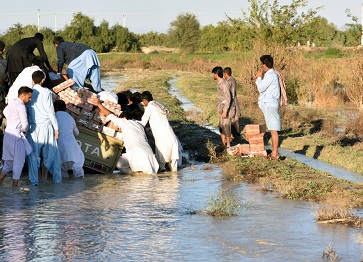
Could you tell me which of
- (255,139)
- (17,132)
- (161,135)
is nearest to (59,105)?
(17,132)

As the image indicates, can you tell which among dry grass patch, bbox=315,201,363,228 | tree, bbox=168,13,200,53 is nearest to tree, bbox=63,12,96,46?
tree, bbox=168,13,200,53

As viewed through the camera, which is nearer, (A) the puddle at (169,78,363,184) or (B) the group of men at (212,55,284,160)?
(A) the puddle at (169,78,363,184)

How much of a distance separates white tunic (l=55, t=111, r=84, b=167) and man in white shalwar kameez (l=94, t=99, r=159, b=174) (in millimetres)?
866

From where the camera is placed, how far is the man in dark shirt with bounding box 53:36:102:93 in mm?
15219

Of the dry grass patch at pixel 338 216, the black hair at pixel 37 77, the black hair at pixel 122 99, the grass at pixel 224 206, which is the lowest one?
the grass at pixel 224 206

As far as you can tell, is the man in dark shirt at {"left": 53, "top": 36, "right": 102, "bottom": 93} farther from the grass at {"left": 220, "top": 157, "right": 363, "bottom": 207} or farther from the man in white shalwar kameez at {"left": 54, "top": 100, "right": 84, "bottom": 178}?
the grass at {"left": 220, "top": 157, "right": 363, "bottom": 207}

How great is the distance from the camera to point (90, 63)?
50.3ft

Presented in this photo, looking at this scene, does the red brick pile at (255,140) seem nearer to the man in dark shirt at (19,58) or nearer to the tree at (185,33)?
the man in dark shirt at (19,58)

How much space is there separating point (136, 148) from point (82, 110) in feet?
4.18

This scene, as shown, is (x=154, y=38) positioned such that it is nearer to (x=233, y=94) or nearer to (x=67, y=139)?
(x=233, y=94)

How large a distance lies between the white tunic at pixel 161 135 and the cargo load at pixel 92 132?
0.63 metres

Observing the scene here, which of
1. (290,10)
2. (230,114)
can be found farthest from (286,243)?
(290,10)

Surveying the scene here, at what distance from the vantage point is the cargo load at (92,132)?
1286 cm

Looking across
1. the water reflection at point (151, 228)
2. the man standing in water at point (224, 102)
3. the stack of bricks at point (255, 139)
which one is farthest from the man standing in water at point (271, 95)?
the water reflection at point (151, 228)
